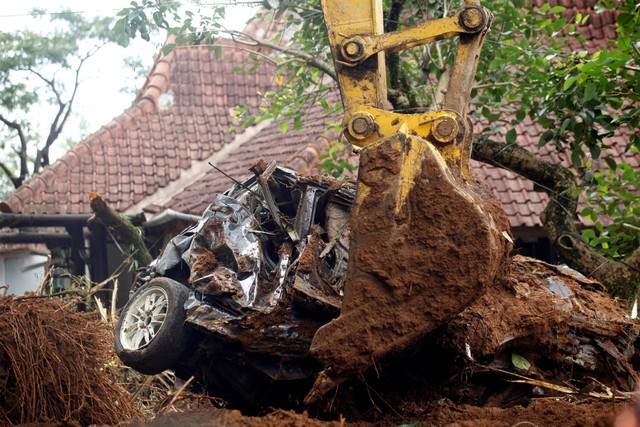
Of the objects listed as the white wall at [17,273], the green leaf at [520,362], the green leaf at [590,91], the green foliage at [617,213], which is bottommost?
the white wall at [17,273]

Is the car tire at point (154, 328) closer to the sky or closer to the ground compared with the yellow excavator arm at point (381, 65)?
closer to the ground

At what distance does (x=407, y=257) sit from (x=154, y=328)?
2585 mm

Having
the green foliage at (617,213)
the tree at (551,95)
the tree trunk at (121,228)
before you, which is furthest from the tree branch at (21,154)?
the green foliage at (617,213)

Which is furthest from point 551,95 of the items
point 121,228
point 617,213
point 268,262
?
point 121,228

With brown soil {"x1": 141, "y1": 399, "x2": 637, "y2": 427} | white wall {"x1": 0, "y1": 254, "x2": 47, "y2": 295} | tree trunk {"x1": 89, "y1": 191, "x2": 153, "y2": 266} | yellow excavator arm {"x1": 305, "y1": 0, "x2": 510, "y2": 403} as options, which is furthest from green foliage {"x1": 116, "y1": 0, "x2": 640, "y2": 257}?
white wall {"x1": 0, "y1": 254, "x2": 47, "y2": 295}

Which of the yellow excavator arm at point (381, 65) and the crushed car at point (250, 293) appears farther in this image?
the crushed car at point (250, 293)

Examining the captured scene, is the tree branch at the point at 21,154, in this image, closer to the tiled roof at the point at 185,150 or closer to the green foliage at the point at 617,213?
the tiled roof at the point at 185,150

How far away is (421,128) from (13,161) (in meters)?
25.6

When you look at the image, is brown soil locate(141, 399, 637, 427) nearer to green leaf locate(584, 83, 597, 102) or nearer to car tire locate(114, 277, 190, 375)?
car tire locate(114, 277, 190, 375)

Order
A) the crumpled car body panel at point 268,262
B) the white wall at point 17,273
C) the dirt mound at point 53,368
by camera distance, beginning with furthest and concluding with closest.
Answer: the white wall at point 17,273 → the dirt mound at point 53,368 → the crumpled car body panel at point 268,262

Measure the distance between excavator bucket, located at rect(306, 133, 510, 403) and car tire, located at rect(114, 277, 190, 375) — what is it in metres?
1.85

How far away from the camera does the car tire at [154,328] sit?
6.31 m

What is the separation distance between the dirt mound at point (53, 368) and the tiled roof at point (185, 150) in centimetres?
626

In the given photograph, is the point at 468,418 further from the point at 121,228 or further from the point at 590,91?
the point at 121,228
